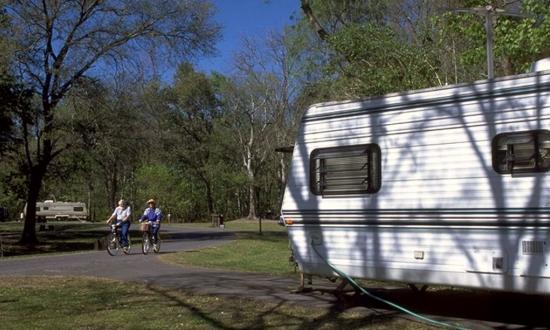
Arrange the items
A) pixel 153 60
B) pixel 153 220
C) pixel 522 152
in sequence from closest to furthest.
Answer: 1. pixel 522 152
2. pixel 153 220
3. pixel 153 60

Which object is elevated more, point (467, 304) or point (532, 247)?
point (532, 247)

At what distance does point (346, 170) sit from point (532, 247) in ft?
8.65

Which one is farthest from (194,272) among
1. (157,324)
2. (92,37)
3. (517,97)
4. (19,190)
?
(19,190)

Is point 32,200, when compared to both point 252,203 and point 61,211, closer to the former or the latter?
point 252,203

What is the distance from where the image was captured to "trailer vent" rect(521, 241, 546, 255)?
6.99 meters

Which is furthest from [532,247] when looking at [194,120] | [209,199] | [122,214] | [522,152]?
[209,199]

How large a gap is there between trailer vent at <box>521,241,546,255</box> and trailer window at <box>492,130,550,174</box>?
760 millimetres

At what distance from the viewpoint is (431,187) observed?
26.1ft

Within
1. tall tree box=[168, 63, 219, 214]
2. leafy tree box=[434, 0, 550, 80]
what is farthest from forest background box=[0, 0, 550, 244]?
tall tree box=[168, 63, 219, 214]

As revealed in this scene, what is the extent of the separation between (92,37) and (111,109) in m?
3.39

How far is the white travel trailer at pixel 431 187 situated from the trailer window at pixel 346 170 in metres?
0.01

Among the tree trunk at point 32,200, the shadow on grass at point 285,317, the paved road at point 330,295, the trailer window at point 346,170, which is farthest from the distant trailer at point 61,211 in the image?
the trailer window at point 346,170

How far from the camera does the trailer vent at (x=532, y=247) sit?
6992mm

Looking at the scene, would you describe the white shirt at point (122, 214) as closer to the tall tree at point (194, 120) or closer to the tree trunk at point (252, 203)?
the tree trunk at point (252, 203)
